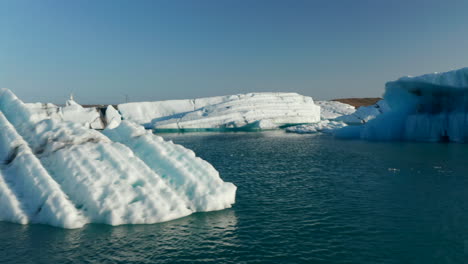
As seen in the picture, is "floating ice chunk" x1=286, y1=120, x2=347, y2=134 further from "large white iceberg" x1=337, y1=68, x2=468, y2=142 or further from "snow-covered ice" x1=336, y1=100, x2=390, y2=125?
"snow-covered ice" x1=336, y1=100, x2=390, y2=125

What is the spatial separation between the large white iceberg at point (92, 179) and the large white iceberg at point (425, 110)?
23.6 meters

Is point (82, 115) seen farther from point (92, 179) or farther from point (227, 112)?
point (92, 179)

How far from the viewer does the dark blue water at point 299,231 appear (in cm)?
821

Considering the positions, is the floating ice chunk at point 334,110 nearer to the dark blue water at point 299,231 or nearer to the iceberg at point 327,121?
the iceberg at point 327,121

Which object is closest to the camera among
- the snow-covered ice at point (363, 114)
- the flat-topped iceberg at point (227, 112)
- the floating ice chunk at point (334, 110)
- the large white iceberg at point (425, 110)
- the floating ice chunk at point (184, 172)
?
the floating ice chunk at point (184, 172)

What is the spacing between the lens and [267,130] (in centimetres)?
5488

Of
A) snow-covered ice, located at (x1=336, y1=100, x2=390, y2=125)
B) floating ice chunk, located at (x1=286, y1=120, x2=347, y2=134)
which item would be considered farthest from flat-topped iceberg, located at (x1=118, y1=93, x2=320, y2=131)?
floating ice chunk, located at (x1=286, y1=120, x2=347, y2=134)

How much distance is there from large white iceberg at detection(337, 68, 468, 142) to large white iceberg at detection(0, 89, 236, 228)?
23562mm

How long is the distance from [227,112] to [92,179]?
145 feet

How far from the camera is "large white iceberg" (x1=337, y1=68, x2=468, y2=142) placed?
27.9 metres

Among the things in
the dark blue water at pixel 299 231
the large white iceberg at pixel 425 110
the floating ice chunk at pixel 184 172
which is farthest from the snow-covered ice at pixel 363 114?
the floating ice chunk at pixel 184 172

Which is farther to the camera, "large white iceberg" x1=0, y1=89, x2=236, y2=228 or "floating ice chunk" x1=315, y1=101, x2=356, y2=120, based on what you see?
"floating ice chunk" x1=315, y1=101, x2=356, y2=120

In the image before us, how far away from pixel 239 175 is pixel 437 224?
9.71 m

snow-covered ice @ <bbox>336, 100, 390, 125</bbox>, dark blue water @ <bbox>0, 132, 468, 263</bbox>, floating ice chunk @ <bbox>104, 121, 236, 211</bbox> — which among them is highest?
snow-covered ice @ <bbox>336, 100, 390, 125</bbox>
